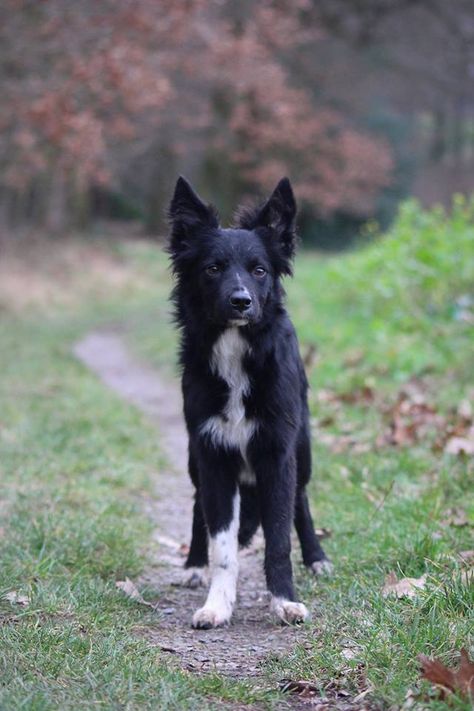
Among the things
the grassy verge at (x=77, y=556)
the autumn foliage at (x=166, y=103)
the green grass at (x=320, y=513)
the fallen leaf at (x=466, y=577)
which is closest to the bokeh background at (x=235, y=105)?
the autumn foliage at (x=166, y=103)

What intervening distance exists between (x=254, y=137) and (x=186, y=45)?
9.29 m

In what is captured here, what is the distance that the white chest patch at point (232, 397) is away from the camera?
433 centimetres

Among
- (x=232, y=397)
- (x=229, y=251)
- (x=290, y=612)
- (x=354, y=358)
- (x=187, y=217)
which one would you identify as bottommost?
(x=290, y=612)

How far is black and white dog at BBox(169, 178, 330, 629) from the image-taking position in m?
4.27

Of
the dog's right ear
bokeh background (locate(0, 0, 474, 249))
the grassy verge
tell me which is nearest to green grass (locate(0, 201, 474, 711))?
the grassy verge

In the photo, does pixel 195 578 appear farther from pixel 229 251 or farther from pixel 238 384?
pixel 229 251

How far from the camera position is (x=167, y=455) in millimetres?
7715

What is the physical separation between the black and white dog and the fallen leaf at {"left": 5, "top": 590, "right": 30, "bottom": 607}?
75cm

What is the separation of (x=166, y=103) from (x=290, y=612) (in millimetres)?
21316

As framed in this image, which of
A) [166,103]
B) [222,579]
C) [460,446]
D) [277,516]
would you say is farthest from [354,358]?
[166,103]

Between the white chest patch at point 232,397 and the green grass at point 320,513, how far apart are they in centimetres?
84

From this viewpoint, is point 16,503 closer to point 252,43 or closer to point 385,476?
point 385,476

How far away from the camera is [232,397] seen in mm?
4355

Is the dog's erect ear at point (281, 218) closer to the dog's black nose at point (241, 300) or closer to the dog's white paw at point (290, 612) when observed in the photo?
the dog's black nose at point (241, 300)
